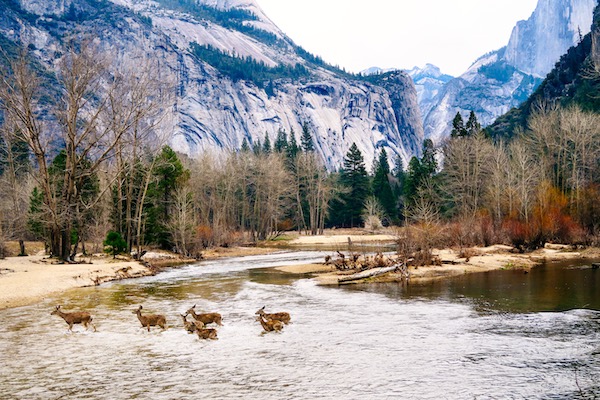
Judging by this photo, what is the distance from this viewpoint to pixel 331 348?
14.0m

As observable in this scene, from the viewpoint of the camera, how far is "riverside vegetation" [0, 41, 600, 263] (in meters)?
37.1

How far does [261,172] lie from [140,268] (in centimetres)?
3966

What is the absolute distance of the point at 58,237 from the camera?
38.4 metres

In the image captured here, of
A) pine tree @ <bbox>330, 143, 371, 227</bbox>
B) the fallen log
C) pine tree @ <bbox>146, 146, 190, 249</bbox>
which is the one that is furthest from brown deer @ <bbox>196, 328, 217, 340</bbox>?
pine tree @ <bbox>330, 143, 371, 227</bbox>

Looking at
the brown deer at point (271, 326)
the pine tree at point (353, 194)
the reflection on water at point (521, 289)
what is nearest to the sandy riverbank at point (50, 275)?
the brown deer at point (271, 326)

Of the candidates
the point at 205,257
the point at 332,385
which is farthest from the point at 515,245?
the point at 332,385

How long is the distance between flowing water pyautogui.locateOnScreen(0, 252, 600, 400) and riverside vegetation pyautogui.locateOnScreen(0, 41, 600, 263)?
524 inches

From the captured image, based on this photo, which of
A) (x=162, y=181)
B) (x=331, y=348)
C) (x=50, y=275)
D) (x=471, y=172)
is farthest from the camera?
(x=471, y=172)

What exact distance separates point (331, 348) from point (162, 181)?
43.2 meters

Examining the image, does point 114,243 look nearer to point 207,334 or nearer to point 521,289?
point 207,334

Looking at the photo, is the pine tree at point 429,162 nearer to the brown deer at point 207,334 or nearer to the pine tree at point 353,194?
the pine tree at point 353,194

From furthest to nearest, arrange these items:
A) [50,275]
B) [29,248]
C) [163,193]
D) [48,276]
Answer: [29,248], [163,193], [50,275], [48,276]

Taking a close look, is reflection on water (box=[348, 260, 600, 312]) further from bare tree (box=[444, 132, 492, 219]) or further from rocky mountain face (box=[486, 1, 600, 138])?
rocky mountain face (box=[486, 1, 600, 138])

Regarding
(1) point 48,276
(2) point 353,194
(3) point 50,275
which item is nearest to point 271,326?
(1) point 48,276
